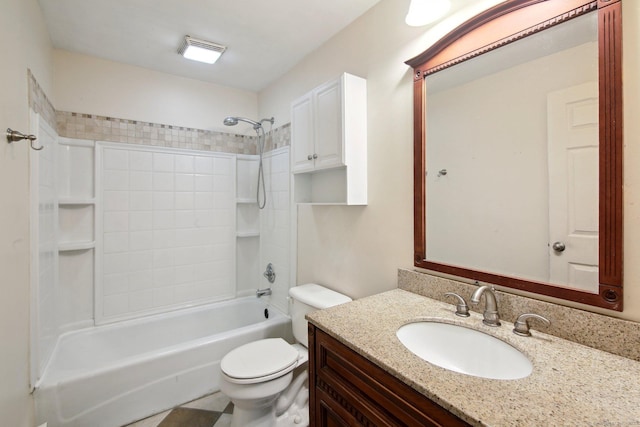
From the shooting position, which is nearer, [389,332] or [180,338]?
[389,332]

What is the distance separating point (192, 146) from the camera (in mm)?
2697

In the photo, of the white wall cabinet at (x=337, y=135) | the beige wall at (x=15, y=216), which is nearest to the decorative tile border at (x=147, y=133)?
the beige wall at (x=15, y=216)

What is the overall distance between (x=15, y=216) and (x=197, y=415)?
154 centimetres

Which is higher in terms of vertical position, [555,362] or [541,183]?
[541,183]

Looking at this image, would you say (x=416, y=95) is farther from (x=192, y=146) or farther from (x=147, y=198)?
(x=147, y=198)

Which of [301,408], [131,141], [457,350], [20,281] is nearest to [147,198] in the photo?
[131,141]

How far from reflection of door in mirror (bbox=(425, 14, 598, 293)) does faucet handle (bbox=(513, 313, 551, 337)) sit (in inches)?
5.4

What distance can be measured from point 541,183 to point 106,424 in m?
2.59

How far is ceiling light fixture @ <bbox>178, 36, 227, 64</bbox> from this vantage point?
2021mm

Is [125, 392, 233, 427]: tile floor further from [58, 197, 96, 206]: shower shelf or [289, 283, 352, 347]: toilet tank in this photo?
[58, 197, 96, 206]: shower shelf

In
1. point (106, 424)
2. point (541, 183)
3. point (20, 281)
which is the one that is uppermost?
point (541, 183)

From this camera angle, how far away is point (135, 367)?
1814 mm

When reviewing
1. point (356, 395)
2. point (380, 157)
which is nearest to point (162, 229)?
point (380, 157)

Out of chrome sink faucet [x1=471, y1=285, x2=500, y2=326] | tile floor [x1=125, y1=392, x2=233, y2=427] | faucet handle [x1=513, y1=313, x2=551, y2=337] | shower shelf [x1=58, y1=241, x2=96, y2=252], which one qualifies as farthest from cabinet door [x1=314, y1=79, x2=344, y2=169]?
shower shelf [x1=58, y1=241, x2=96, y2=252]
